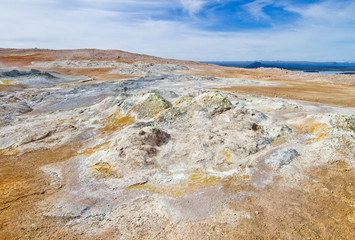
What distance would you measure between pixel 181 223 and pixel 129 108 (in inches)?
301

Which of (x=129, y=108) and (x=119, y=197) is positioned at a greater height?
(x=129, y=108)

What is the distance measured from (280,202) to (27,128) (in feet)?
33.9

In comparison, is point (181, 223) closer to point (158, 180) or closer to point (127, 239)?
point (127, 239)

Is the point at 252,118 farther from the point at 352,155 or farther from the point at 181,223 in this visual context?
the point at 181,223

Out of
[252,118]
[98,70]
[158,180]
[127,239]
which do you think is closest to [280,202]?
[158,180]

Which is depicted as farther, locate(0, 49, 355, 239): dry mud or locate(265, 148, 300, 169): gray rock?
locate(265, 148, 300, 169): gray rock

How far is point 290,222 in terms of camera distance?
3.97 meters

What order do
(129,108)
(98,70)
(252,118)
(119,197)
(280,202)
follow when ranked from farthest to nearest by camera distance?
(98,70) < (129,108) < (252,118) < (119,197) < (280,202)

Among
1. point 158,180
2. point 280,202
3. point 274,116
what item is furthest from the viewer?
point 274,116

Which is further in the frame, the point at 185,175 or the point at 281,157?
the point at 281,157

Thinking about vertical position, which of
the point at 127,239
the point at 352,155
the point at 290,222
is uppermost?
the point at 352,155

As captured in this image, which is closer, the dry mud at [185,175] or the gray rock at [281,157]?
the dry mud at [185,175]

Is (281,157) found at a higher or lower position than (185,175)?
higher

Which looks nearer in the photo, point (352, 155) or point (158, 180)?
point (158, 180)
